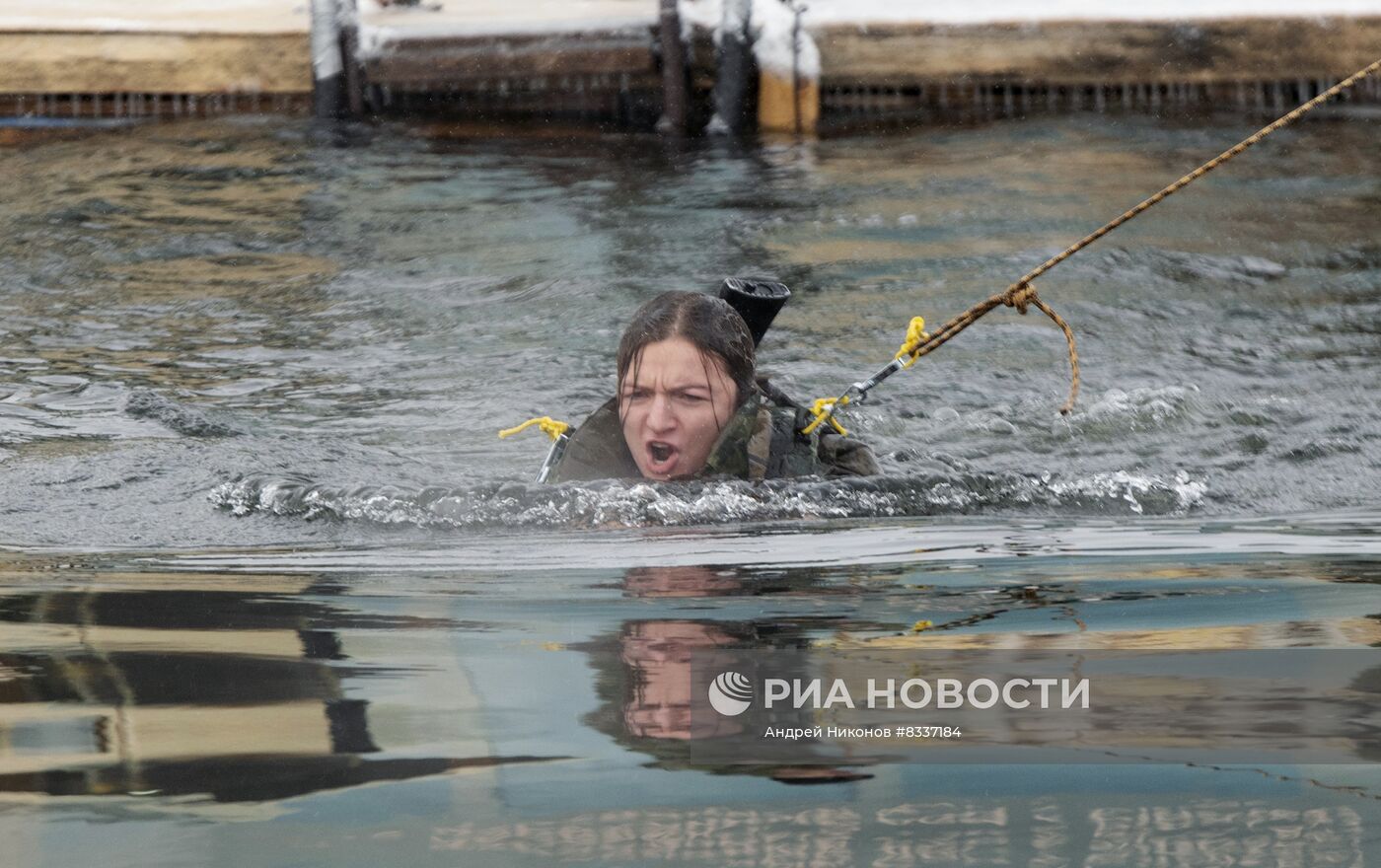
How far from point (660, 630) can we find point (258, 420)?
4.43 m

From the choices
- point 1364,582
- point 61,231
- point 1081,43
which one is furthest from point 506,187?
point 1364,582

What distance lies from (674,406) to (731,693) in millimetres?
2605

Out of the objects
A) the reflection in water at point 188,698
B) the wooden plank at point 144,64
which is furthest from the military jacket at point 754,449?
the wooden plank at point 144,64

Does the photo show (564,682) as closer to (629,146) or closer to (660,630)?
(660,630)

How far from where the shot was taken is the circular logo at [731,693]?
7.79ft

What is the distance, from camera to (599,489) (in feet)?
15.9

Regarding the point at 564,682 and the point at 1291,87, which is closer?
the point at 564,682

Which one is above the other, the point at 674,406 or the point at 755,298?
the point at 755,298

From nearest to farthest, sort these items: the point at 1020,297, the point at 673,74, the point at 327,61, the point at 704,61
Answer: the point at 1020,297, the point at 673,74, the point at 327,61, the point at 704,61

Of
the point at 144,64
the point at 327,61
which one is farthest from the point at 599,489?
the point at 144,64

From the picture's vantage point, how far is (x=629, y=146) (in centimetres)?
1245

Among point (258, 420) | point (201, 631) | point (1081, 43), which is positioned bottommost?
point (258, 420)

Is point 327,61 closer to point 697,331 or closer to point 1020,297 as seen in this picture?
point 1020,297

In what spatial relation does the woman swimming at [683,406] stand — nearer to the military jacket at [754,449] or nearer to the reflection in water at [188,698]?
the military jacket at [754,449]
